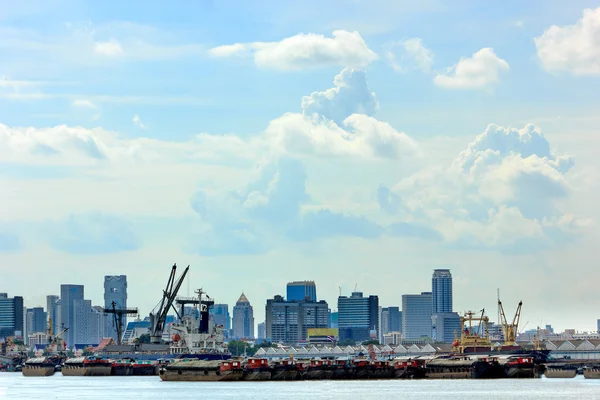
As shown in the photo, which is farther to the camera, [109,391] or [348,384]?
[348,384]

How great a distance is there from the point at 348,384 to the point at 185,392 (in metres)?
32.4

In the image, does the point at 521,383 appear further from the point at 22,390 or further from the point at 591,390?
the point at 22,390

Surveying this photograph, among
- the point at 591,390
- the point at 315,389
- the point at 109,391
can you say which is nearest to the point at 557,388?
the point at 591,390

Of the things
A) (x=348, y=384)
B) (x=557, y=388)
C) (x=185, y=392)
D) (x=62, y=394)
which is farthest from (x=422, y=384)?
(x=62, y=394)

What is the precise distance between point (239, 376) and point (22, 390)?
34.4 metres

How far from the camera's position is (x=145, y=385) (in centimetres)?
19962

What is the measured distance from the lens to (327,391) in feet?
557

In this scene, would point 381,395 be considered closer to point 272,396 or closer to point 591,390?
point 272,396

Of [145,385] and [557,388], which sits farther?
[145,385]

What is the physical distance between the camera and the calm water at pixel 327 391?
158m

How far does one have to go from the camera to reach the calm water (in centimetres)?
15825

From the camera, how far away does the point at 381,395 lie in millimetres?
160250

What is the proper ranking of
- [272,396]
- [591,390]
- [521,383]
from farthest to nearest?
1. [521,383]
2. [591,390]
3. [272,396]

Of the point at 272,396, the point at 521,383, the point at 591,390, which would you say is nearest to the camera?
the point at 272,396
